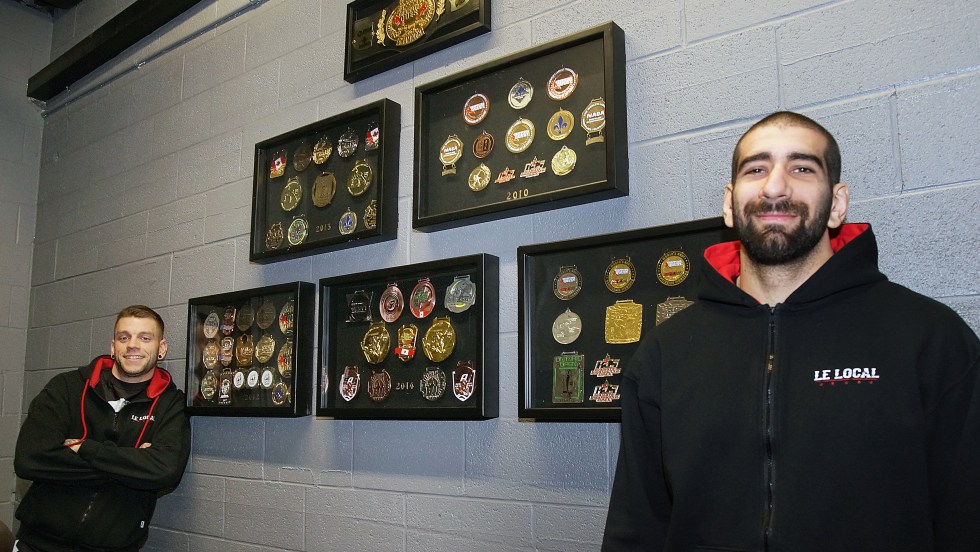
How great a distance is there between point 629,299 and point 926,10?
2.84ft

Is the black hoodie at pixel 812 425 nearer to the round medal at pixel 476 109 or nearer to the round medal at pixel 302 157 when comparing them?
the round medal at pixel 476 109

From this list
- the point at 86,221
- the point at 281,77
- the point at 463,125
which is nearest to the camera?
the point at 463,125

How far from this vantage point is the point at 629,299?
5.97ft

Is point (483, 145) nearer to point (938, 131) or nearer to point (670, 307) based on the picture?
point (670, 307)

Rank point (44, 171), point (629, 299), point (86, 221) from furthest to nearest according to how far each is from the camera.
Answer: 1. point (44, 171)
2. point (86, 221)
3. point (629, 299)

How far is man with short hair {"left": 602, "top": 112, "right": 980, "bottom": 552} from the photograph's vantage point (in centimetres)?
117

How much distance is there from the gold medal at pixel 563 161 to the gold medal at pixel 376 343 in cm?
74

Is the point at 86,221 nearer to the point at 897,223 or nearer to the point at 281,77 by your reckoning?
the point at 281,77

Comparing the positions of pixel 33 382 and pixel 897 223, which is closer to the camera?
pixel 897 223

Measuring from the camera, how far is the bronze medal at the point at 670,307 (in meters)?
1.73

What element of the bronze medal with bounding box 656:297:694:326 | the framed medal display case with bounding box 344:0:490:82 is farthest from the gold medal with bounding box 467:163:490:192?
the bronze medal with bounding box 656:297:694:326

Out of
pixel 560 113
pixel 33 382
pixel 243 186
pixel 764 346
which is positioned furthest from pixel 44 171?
pixel 764 346

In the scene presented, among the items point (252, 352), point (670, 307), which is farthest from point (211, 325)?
point (670, 307)

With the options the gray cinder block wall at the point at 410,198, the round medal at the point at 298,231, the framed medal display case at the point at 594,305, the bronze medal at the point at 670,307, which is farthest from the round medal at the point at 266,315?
the bronze medal at the point at 670,307
